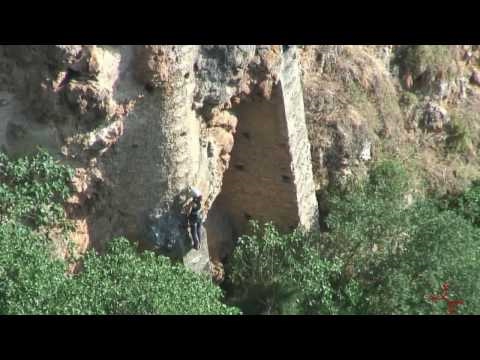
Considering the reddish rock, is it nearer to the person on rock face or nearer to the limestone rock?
the limestone rock

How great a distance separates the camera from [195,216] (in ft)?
34.2

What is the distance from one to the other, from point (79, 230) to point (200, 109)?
234 centimetres

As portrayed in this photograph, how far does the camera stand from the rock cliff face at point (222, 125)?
9117 millimetres

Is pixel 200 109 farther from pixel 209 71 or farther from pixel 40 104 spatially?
pixel 40 104

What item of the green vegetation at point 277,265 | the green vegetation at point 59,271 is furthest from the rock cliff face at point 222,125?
the green vegetation at point 277,265

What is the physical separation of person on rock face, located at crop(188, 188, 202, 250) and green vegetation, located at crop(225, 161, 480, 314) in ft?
3.47

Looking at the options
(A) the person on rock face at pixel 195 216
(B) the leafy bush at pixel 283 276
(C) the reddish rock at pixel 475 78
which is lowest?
(B) the leafy bush at pixel 283 276

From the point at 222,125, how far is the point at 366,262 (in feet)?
10.0

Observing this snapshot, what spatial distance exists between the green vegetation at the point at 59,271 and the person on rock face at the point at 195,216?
3.18 feet

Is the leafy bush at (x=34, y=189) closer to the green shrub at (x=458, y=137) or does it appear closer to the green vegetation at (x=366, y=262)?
the green vegetation at (x=366, y=262)

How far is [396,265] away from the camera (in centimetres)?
1097

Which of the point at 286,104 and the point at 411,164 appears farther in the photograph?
the point at 411,164

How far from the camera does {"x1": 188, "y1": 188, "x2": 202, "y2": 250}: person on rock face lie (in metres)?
10.3

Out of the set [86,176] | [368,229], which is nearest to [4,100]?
[86,176]
